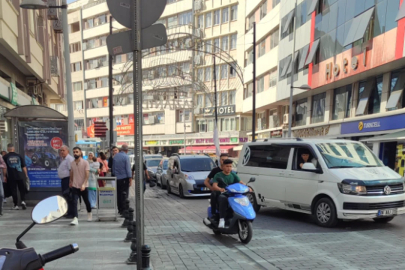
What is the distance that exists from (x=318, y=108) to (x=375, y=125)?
738 cm

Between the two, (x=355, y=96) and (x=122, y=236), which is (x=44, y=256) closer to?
(x=122, y=236)

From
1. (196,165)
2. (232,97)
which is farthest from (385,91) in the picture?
(232,97)

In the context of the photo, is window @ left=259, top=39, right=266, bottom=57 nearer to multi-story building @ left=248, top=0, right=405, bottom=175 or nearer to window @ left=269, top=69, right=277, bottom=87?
window @ left=269, top=69, right=277, bottom=87

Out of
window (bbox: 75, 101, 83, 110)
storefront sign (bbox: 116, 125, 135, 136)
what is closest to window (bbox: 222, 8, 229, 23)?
storefront sign (bbox: 116, 125, 135, 136)

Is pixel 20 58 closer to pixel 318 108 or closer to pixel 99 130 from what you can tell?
pixel 99 130

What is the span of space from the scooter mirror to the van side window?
7.01 m

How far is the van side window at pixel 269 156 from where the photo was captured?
28.8ft

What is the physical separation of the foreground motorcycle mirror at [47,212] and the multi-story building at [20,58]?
960 centimetres

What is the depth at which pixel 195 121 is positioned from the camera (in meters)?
53.9

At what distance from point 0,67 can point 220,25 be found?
39.5m

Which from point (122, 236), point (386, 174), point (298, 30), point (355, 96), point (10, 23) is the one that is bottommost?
point (122, 236)

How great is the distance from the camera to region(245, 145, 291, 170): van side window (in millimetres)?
8773

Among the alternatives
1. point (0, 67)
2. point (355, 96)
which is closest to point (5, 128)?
point (0, 67)

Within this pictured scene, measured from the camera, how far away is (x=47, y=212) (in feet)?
7.44
